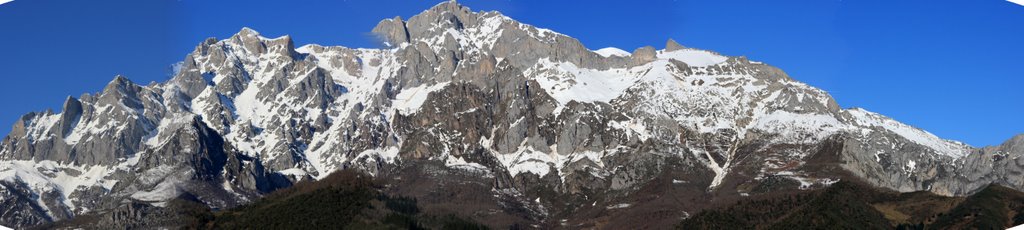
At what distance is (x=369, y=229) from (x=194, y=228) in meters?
27.5

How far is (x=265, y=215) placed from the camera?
189m

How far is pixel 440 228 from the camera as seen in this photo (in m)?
193

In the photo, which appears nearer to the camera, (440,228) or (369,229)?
(369,229)

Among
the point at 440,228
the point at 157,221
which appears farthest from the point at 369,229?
the point at 157,221

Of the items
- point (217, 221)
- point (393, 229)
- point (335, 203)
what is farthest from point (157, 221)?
point (393, 229)

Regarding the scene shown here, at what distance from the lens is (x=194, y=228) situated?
18538 centimetres

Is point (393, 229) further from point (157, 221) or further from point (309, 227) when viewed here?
point (157, 221)

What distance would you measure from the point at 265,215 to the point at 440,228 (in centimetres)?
2632

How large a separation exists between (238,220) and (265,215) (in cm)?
424

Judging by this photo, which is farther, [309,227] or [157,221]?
[157,221]

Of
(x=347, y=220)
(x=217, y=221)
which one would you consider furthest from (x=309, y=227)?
(x=217, y=221)

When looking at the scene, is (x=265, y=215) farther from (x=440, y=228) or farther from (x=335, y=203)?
(x=440, y=228)

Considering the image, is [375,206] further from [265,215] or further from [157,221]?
[157,221]

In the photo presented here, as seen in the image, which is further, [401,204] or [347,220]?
[401,204]
